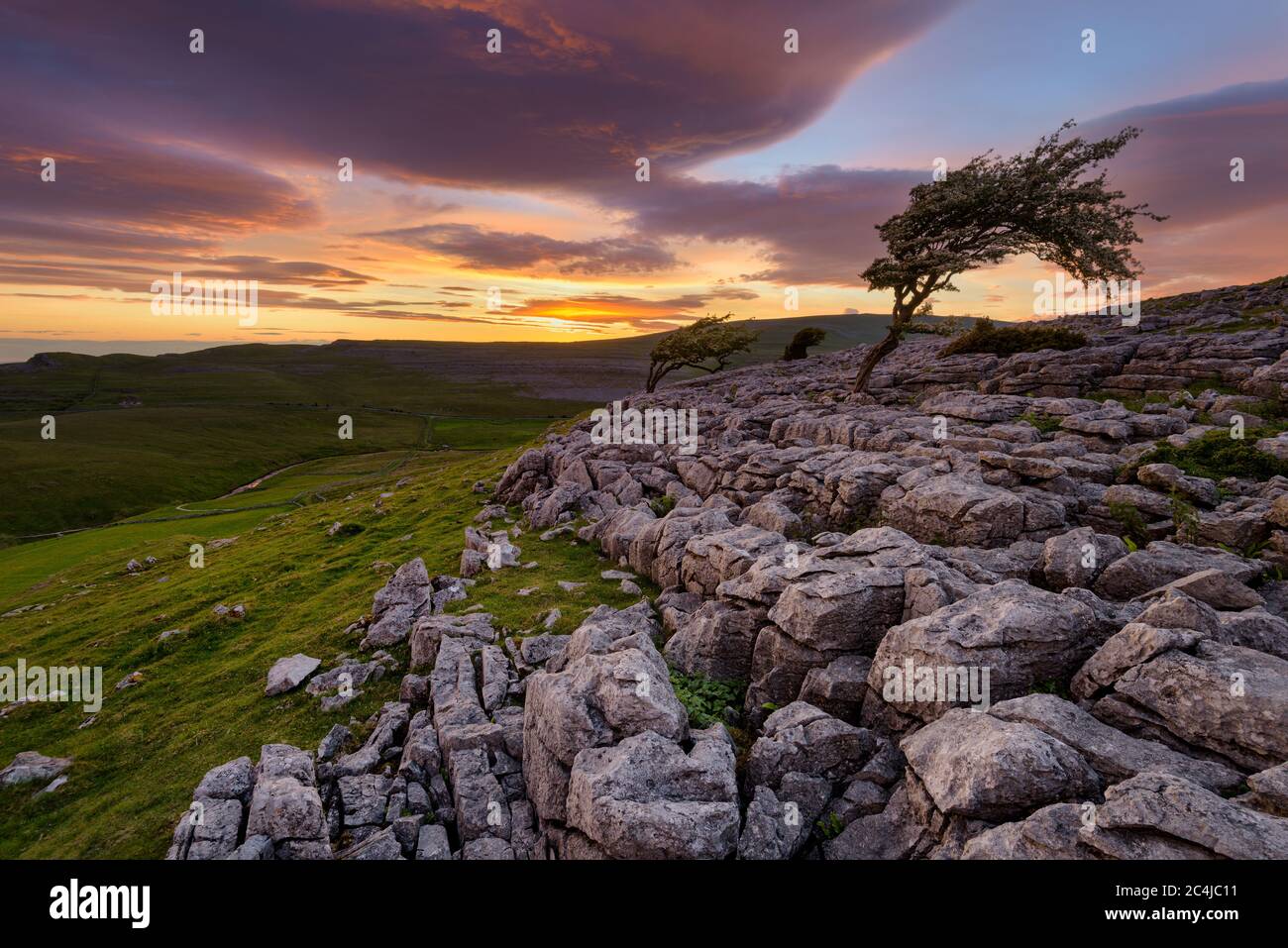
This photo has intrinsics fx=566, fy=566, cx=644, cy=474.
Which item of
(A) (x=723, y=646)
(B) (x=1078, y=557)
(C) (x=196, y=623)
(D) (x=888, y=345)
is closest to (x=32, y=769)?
(C) (x=196, y=623)

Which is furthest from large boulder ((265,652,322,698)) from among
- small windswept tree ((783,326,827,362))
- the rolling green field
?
small windswept tree ((783,326,827,362))

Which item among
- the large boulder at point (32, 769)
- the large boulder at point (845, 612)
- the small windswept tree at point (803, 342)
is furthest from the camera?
the small windswept tree at point (803, 342)

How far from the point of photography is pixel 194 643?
25938 mm

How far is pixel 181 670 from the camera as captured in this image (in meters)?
23.6

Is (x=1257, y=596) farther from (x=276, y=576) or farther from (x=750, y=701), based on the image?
(x=276, y=576)

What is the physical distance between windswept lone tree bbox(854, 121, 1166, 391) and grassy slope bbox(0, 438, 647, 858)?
34.4 m

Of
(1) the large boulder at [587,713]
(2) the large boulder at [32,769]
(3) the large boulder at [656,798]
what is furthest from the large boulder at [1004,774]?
(2) the large boulder at [32,769]

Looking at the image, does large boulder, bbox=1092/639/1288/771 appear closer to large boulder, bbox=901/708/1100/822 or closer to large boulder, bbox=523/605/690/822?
large boulder, bbox=901/708/1100/822
